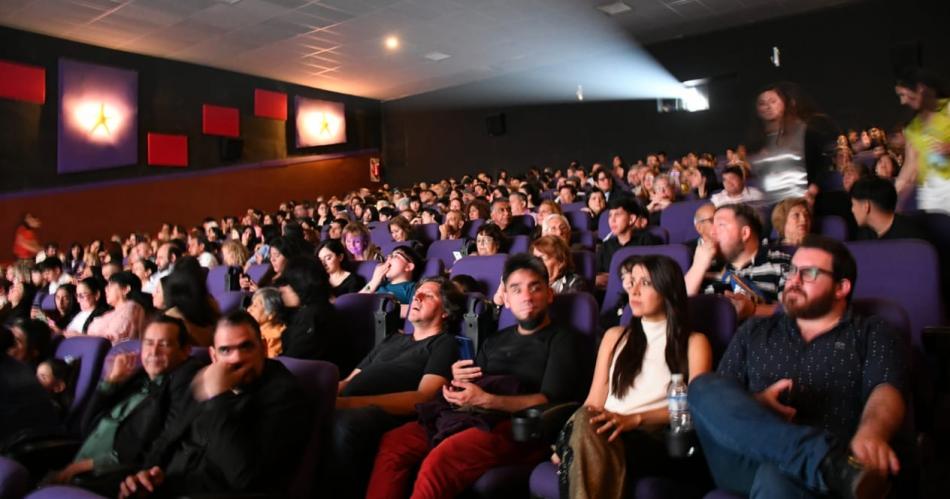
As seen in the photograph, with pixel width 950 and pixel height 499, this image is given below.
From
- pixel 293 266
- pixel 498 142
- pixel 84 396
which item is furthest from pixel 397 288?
pixel 498 142

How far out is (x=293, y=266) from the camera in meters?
3.02

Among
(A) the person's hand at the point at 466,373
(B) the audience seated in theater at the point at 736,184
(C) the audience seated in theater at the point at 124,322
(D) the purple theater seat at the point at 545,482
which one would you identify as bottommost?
(D) the purple theater seat at the point at 545,482

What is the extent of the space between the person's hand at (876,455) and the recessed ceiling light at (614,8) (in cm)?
774

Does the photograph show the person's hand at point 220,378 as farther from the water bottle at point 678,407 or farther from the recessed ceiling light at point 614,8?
the recessed ceiling light at point 614,8

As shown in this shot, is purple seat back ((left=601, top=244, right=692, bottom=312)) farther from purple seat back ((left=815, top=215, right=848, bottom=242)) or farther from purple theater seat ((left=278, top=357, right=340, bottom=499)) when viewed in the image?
purple theater seat ((left=278, top=357, right=340, bottom=499))

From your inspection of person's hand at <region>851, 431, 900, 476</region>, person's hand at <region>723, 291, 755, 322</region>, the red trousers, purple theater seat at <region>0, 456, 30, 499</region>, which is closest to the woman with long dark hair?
person's hand at <region>723, 291, 755, 322</region>

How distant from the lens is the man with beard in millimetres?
1383

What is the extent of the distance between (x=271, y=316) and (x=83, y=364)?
71 centimetres

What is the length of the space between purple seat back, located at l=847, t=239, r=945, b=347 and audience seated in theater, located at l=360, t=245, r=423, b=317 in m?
2.03

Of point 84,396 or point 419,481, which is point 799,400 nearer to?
point 419,481

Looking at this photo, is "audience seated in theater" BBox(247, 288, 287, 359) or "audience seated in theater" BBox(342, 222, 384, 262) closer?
"audience seated in theater" BBox(247, 288, 287, 359)

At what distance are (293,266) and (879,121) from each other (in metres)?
7.98

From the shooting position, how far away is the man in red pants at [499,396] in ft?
6.42

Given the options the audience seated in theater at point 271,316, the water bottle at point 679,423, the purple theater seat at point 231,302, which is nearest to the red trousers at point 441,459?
the water bottle at point 679,423
